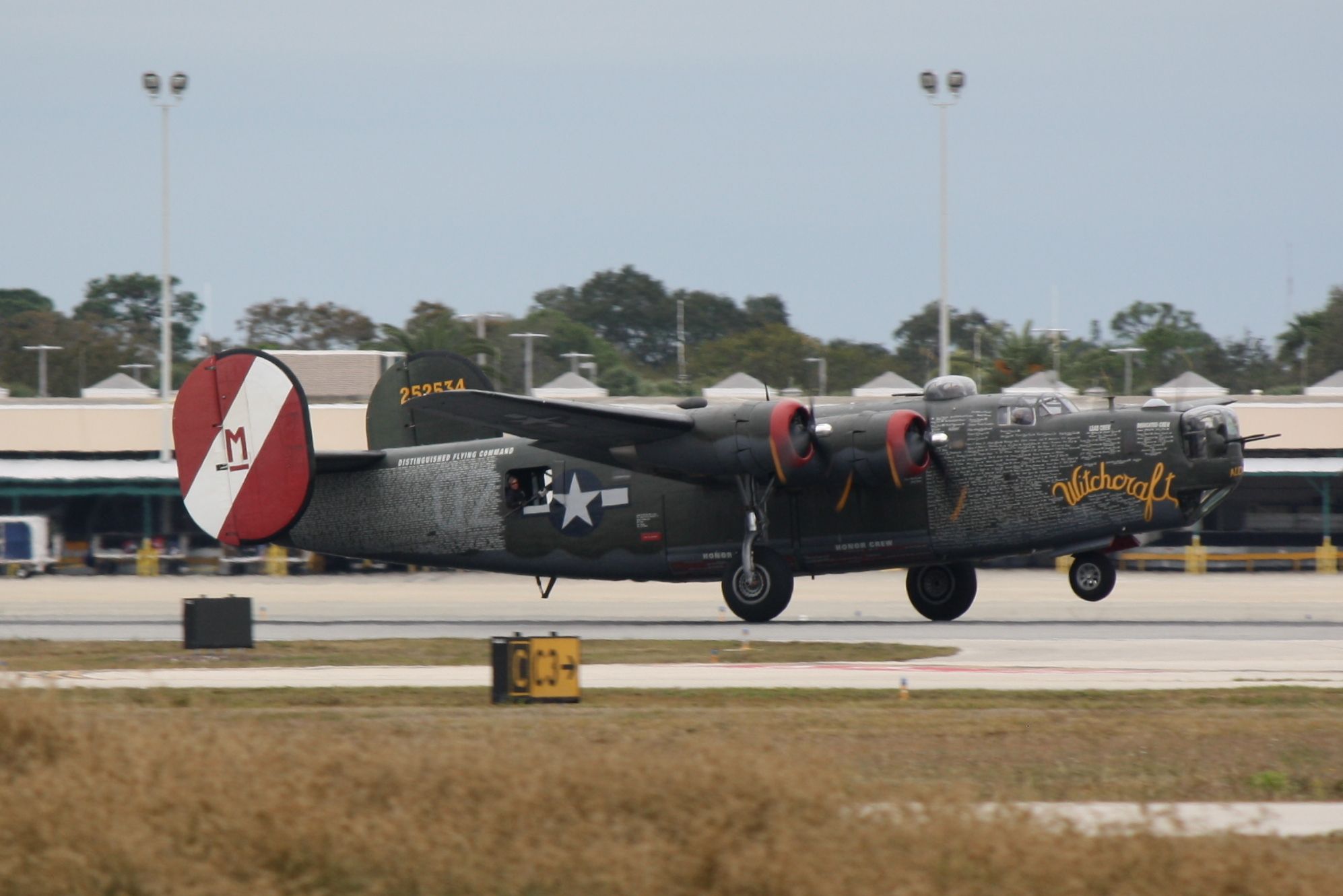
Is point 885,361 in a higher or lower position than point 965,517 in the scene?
higher

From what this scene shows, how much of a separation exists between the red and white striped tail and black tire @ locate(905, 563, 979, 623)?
1039 centimetres

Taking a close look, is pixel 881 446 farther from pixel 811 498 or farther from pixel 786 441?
pixel 811 498

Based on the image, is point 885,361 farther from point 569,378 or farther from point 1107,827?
point 1107,827

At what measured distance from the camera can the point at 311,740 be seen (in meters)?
9.48

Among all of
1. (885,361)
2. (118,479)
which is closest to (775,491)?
(118,479)

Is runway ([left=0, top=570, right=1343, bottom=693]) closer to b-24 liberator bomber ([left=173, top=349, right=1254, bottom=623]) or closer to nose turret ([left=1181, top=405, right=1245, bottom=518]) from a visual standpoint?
b-24 liberator bomber ([left=173, top=349, right=1254, bottom=623])

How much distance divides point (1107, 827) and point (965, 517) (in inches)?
580

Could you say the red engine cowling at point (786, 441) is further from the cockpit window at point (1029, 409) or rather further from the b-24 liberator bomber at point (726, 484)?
the cockpit window at point (1029, 409)

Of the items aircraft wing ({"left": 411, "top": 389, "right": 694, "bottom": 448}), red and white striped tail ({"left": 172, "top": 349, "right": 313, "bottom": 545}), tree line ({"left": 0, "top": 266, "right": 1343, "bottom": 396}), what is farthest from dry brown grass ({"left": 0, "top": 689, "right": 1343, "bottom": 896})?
tree line ({"left": 0, "top": 266, "right": 1343, "bottom": 396})

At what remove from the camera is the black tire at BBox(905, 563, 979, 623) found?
24172 mm

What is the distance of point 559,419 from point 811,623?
8344mm

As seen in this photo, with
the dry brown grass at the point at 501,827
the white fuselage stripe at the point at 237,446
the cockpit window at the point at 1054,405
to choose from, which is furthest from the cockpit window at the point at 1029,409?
the dry brown grass at the point at 501,827

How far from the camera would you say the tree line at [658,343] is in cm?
7619

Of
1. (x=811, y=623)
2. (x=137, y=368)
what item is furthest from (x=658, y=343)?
(x=811, y=623)
